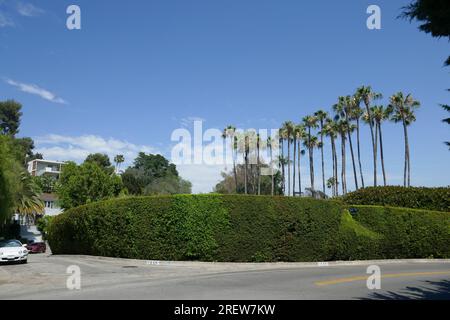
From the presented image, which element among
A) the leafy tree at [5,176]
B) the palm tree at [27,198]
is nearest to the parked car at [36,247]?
the palm tree at [27,198]

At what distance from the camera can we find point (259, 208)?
21.9 m

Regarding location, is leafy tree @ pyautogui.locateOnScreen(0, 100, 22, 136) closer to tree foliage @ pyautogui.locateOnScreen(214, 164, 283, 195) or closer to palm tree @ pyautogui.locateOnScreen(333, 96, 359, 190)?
tree foliage @ pyautogui.locateOnScreen(214, 164, 283, 195)

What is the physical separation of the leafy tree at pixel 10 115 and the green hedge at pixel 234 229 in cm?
8643

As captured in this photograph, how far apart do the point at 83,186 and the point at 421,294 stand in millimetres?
50291

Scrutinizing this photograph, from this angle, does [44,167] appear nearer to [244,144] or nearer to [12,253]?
[244,144]

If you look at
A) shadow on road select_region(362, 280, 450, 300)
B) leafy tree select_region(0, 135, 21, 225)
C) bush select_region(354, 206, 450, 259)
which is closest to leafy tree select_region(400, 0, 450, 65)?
shadow on road select_region(362, 280, 450, 300)

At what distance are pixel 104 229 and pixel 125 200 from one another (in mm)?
2573

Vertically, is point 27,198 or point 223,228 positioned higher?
point 27,198

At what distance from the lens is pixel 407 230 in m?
26.2

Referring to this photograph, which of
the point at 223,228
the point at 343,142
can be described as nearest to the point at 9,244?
the point at 223,228

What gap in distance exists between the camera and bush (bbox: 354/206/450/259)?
83.3ft
